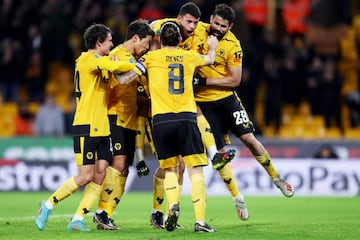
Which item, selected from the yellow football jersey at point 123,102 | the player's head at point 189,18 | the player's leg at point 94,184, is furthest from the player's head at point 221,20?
the player's leg at point 94,184

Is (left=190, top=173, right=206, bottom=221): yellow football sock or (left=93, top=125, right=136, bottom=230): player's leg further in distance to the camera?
(left=93, top=125, right=136, bottom=230): player's leg

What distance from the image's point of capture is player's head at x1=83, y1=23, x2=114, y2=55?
1218 centimetres

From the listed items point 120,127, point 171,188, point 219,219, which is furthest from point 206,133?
point 219,219

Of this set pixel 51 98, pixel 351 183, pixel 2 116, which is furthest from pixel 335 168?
pixel 2 116

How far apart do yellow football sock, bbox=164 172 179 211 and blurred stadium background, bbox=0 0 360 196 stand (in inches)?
Answer: 376

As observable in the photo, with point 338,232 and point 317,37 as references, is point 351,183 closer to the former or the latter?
point 317,37

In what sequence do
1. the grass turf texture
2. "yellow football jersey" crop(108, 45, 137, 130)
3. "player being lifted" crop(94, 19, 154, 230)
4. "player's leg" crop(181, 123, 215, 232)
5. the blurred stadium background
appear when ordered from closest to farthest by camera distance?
the grass turf texture, "player's leg" crop(181, 123, 215, 232), "player being lifted" crop(94, 19, 154, 230), "yellow football jersey" crop(108, 45, 137, 130), the blurred stadium background

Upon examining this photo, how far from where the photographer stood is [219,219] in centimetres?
1470

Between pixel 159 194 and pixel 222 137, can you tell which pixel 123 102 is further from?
pixel 222 137

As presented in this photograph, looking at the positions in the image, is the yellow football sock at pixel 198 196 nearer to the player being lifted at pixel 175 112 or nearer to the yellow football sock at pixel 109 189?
the player being lifted at pixel 175 112

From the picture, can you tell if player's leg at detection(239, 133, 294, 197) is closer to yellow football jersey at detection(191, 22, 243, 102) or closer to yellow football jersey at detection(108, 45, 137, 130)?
yellow football jersey at detection(191, 22, 243, 102)

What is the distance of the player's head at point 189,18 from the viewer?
12.7 m

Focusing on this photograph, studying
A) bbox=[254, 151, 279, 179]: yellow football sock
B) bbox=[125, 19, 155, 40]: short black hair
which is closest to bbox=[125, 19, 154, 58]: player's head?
bbox=[125, 19, 155, 40]: short black hair

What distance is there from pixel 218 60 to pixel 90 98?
2.31 metres
